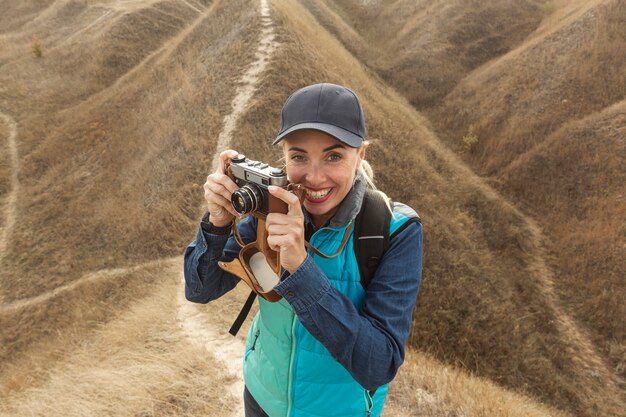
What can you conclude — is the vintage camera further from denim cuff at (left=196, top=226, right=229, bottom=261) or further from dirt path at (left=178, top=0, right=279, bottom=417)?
dirt path at (left=178, top=0, right=279, bottom=417)

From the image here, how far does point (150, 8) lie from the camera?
34812 mm

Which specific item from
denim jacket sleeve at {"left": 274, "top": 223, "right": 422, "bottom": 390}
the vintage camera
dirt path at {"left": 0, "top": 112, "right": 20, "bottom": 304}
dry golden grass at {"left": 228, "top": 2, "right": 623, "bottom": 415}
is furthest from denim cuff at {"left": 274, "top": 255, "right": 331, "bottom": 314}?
dirt path at {"left": 0, "top": 112, "right": 20, "bottom": 304}

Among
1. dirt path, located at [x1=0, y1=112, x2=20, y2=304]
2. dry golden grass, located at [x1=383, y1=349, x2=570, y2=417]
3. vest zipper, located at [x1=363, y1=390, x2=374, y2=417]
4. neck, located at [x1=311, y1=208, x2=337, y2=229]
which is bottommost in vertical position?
dirt path, located at [x1=0, y1=112, x2=20, y2=304]

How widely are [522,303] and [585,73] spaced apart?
16045 mm

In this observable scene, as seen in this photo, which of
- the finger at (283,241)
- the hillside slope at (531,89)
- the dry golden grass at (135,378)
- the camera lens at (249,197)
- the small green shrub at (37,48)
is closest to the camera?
the finger at (283,241)

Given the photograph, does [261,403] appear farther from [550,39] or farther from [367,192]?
[550,39]

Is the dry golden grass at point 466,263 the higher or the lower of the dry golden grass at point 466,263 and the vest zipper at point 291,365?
the lower

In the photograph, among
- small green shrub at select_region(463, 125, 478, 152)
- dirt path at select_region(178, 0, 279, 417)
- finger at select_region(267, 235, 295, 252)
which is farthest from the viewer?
small green shrub at select_region(463, 125, 478, 152)

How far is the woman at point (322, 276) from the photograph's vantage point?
91.4 inches

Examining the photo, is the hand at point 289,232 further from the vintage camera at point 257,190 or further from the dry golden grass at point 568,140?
the dry golden grass at point 568,140

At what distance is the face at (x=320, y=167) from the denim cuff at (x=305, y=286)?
0.57m

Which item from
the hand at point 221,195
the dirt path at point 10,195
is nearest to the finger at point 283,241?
the hand at point 221,195

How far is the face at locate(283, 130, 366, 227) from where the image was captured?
2.68 meters

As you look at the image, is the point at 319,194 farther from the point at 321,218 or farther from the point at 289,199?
the point at 289,199
